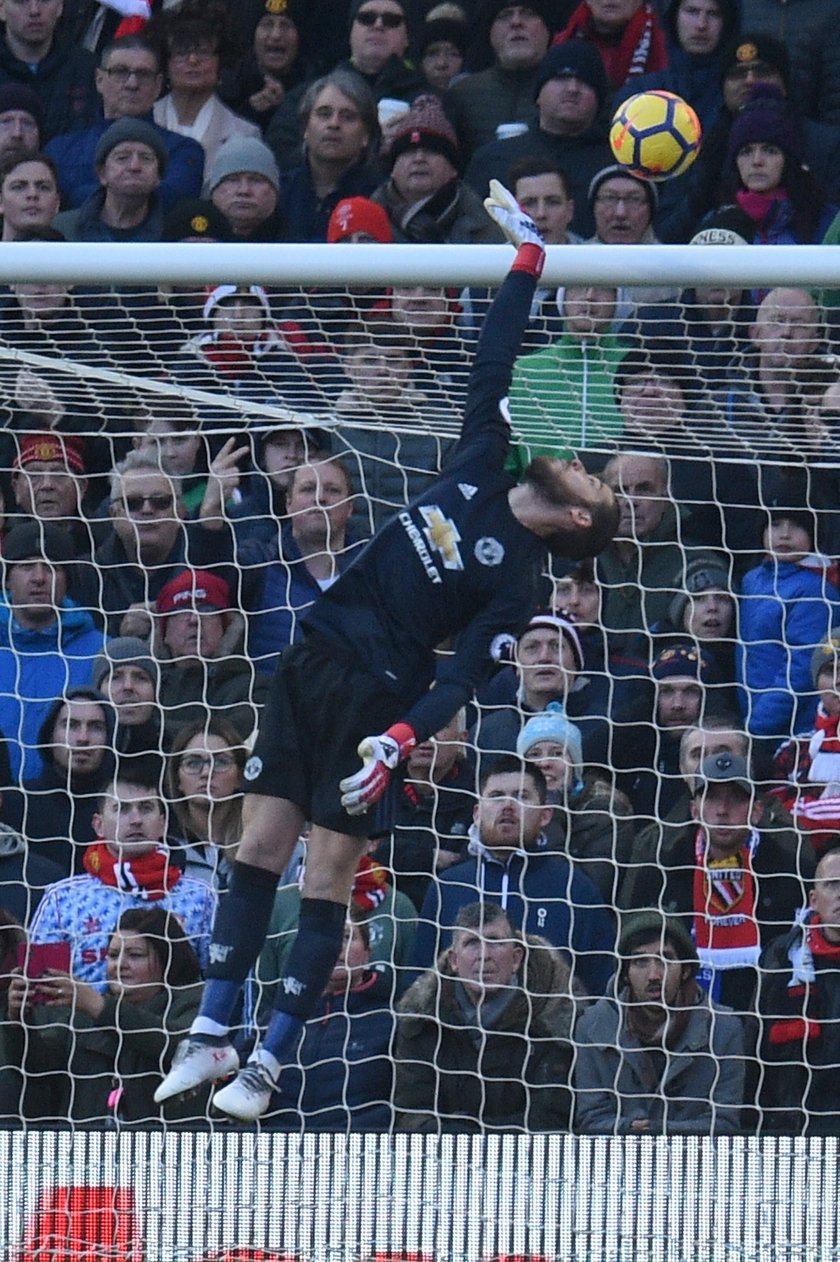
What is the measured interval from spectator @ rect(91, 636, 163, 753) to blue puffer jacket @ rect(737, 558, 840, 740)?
5.12 feet

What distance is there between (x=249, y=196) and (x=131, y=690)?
76.5 inches

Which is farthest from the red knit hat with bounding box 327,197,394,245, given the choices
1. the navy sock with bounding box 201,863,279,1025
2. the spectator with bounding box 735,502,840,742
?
the navy sock with bounding box 201,863,279,1025

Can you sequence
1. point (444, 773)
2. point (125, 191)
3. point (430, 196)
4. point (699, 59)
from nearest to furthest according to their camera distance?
point (444, 773) → point (430, 196) → point (125, 191) → point (699, 59)

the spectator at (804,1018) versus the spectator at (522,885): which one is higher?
the spectator at (522,885)

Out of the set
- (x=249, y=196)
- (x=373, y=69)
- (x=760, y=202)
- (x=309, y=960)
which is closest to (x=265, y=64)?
(x=373, y=69)

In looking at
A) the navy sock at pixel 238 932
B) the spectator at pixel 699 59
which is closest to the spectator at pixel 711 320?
the spectator at pixel 699 59

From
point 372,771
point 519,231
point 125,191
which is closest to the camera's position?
point 372,771

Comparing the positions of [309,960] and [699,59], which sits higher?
[699,59]

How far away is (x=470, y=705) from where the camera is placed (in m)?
6.48

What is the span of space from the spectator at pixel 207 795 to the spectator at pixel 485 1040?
0.65m

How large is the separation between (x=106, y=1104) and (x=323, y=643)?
4.68 feet

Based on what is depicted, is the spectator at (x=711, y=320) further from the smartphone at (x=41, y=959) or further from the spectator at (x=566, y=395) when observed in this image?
the smartphone at (x=41, y=959)

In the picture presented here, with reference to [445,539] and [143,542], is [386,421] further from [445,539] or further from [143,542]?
[445,539]

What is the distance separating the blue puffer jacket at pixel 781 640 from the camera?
645cm
